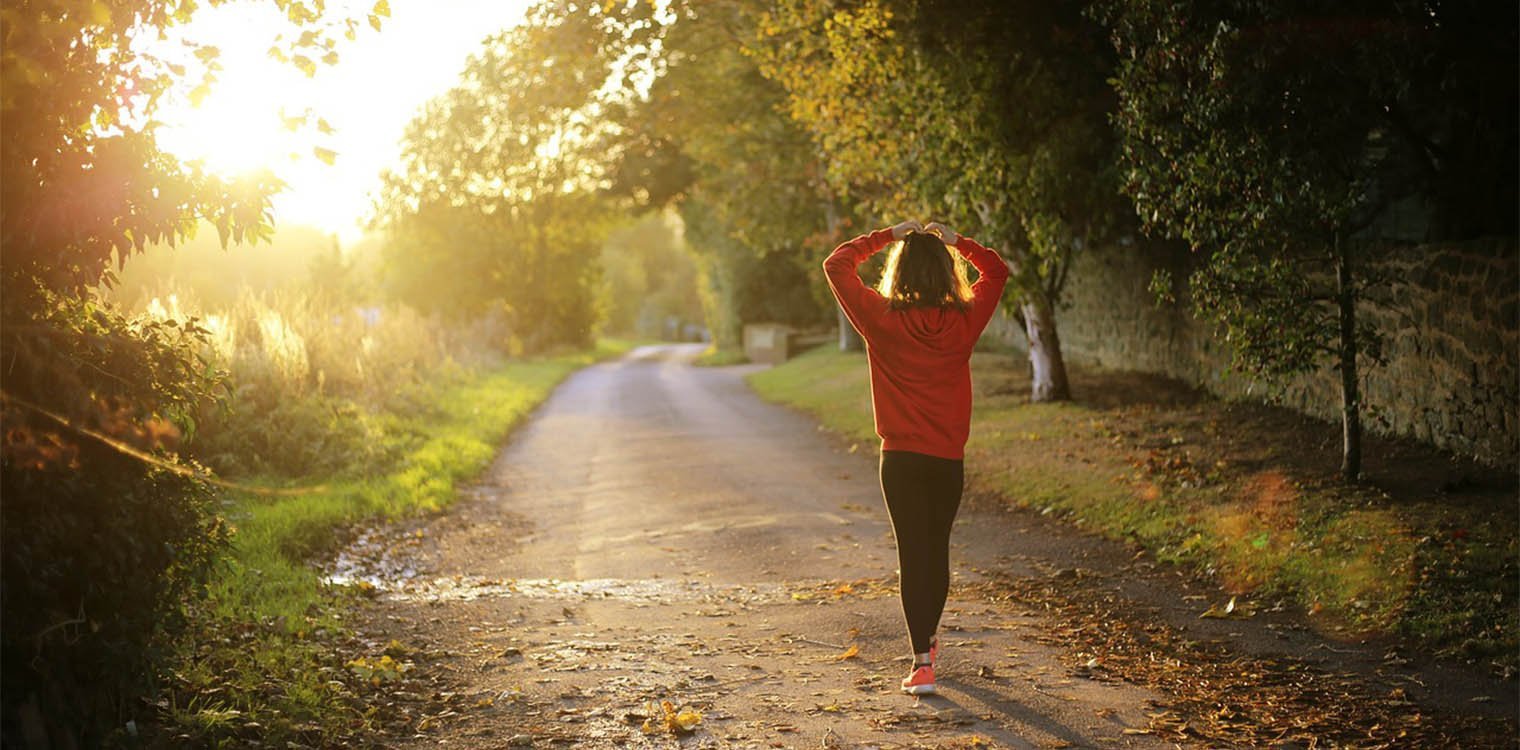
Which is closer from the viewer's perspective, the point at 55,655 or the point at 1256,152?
the point at 55,655

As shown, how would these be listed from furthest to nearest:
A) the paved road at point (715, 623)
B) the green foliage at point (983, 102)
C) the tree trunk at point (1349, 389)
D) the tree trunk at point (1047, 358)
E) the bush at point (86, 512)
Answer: the tree trunk at point (1047, 358)
the green foliage at point (983, 102)
the tree trunk at point (1349, 389)
the paved road at point (715, 623)
the bush at point (86, 512)

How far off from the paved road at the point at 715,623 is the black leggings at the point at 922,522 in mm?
389

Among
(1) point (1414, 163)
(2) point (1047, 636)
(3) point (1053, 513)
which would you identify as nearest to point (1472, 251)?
(1) point (1414, 163)

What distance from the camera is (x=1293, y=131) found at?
10047mm

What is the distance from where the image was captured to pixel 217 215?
530 centimetres

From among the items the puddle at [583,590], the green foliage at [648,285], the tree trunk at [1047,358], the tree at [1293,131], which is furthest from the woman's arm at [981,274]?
the green foliage at [648,285]

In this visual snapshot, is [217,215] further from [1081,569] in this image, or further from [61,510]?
[1081,569]

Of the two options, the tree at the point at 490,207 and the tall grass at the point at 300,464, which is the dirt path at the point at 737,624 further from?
the tree at the point at 490,207

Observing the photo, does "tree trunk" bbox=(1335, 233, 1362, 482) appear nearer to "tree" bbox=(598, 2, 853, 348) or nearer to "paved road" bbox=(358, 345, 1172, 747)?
"paved road" bbox=(358, 345, 1172, 747)

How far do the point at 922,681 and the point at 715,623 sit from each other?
2039mm

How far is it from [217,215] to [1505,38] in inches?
347

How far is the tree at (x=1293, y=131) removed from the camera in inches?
377

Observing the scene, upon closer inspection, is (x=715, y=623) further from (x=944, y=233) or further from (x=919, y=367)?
(x=944, y=233)

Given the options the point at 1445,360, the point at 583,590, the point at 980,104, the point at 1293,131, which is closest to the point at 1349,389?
the point at 1445,360
